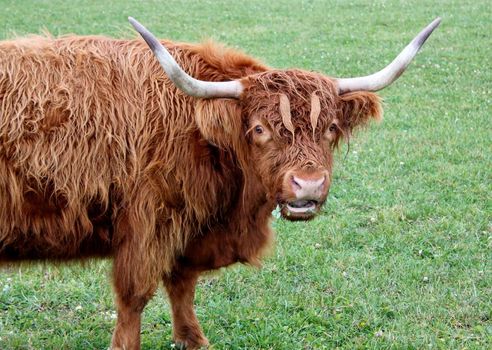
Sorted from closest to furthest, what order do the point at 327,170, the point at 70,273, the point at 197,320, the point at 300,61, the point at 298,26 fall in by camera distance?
the point at 327,170
the point at 197,320
the point at 70,273
the point at 300,61
the point at 298,26

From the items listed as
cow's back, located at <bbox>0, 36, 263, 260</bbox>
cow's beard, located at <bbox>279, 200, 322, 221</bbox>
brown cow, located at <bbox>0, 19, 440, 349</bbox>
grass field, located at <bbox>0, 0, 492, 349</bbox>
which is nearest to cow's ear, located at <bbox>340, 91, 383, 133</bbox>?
brown cow, located at <bbox>0, 19, 440, 349</bbox>

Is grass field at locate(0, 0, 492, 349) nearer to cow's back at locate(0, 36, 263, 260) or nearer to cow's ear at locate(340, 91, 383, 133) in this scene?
cow's back at locate(0, 36, 263, 260)

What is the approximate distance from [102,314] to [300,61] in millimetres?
9238

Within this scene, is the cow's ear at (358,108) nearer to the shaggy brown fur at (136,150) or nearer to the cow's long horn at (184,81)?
the shaggy brown fur at (136,150)

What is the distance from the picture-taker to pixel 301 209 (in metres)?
3.92

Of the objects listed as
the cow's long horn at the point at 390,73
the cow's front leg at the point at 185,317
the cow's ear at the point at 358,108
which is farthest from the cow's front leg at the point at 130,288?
the cow's long horn at the point at 390,73

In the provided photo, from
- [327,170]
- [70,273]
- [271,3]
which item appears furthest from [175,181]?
[271,3]

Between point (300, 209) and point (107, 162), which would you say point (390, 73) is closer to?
point (300, 209)

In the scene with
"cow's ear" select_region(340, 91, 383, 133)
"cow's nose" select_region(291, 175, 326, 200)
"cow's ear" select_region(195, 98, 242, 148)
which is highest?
"cow's ear" select_region(340, 91, 383, 133)

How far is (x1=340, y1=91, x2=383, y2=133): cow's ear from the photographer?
173 inches

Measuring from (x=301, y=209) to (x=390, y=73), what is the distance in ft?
3.38

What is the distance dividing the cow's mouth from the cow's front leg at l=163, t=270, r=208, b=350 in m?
1.21

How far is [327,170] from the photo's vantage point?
405 cm

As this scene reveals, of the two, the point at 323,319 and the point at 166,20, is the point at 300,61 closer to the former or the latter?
the point at 166,20
